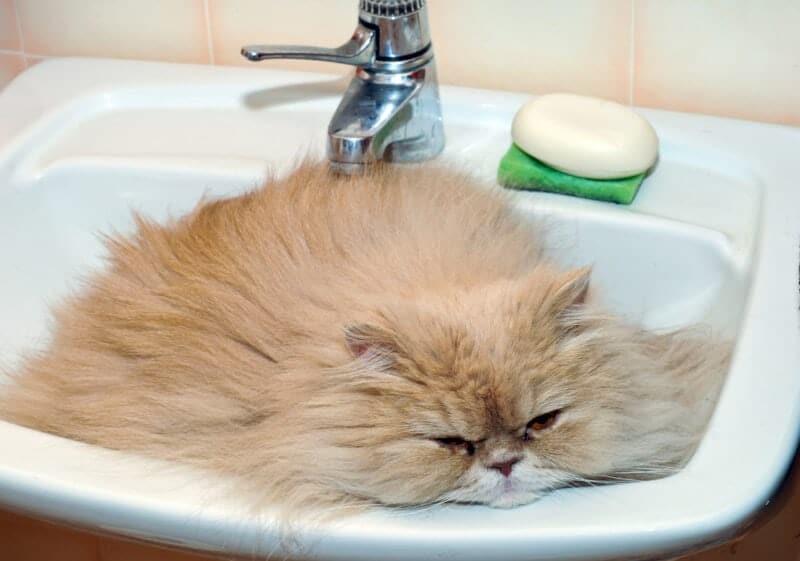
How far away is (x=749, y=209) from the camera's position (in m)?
1.09

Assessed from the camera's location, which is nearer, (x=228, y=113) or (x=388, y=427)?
(x=388, y=427)

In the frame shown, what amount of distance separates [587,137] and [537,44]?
7.5 inches

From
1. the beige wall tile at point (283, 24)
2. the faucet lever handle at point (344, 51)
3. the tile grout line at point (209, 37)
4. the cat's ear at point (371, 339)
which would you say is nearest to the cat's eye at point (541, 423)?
the cat's ear at point (371, 339)

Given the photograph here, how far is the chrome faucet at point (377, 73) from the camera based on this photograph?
1.07 meters

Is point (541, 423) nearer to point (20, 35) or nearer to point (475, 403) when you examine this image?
point (475, 403)

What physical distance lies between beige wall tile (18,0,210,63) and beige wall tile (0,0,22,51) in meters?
0.01

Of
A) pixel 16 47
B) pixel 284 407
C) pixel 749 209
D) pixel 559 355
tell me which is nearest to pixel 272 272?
pixel 284 407

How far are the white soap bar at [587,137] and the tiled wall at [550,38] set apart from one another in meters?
0.09

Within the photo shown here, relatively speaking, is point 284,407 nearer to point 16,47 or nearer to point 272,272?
point 272,272

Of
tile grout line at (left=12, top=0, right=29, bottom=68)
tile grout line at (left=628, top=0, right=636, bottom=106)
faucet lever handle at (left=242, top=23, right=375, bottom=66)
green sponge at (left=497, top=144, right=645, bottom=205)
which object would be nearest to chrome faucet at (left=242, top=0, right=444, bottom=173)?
faucet lever handle at (left=242, top=23, right=375, bottom=66)

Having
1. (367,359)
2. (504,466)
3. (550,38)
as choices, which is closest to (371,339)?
(367,359)

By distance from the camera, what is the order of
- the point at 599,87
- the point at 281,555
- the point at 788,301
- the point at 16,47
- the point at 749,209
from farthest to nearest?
the point at 16,47 < the point at 599,87 < the point at 749,209 < the point at 788,301 < the point at 281,555

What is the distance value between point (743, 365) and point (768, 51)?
17.3 inches

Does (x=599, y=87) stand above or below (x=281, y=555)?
above
